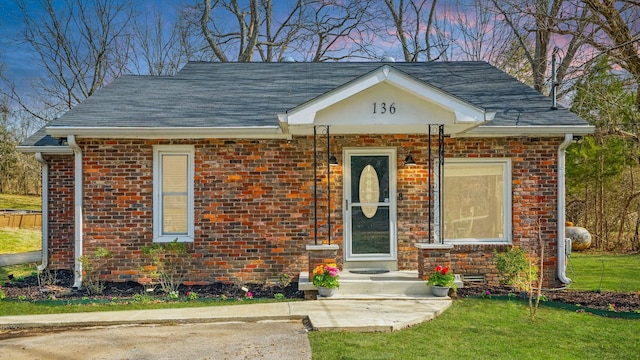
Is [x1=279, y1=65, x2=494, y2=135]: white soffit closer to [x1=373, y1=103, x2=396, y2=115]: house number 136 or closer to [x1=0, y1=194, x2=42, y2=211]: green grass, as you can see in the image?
[x1=373, y1=103, x2=396, y2=115]: house number 136

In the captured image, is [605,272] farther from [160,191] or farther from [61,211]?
[61,211]

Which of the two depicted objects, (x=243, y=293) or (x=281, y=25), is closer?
(x=243, y=293)

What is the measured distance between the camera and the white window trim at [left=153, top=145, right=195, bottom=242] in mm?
9383

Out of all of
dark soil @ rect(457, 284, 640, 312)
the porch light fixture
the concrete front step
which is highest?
the porch light fixture

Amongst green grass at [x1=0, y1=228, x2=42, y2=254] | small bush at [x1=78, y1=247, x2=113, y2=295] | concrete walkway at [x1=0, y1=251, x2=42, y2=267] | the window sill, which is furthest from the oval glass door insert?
green grass at [x1=0, y1=228, x2=42, y2=254]

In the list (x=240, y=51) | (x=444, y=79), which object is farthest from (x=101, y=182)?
(x=240, y=51)

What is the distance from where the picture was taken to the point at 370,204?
31.5 feet

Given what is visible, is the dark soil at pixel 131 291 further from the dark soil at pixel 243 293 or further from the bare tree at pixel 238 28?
the bare tree at pixel 238 28

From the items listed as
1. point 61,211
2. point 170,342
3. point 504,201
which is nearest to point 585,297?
point 504,201

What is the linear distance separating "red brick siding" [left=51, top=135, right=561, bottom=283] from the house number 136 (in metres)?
1.25

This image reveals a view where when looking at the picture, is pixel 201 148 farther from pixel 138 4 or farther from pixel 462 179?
pixel 138 4

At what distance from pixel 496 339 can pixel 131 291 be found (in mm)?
5930

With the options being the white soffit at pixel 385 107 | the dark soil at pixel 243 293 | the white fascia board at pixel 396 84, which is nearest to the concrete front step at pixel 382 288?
the dark soil at pixel 243 293

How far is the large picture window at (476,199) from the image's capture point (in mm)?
Answer: 9734
